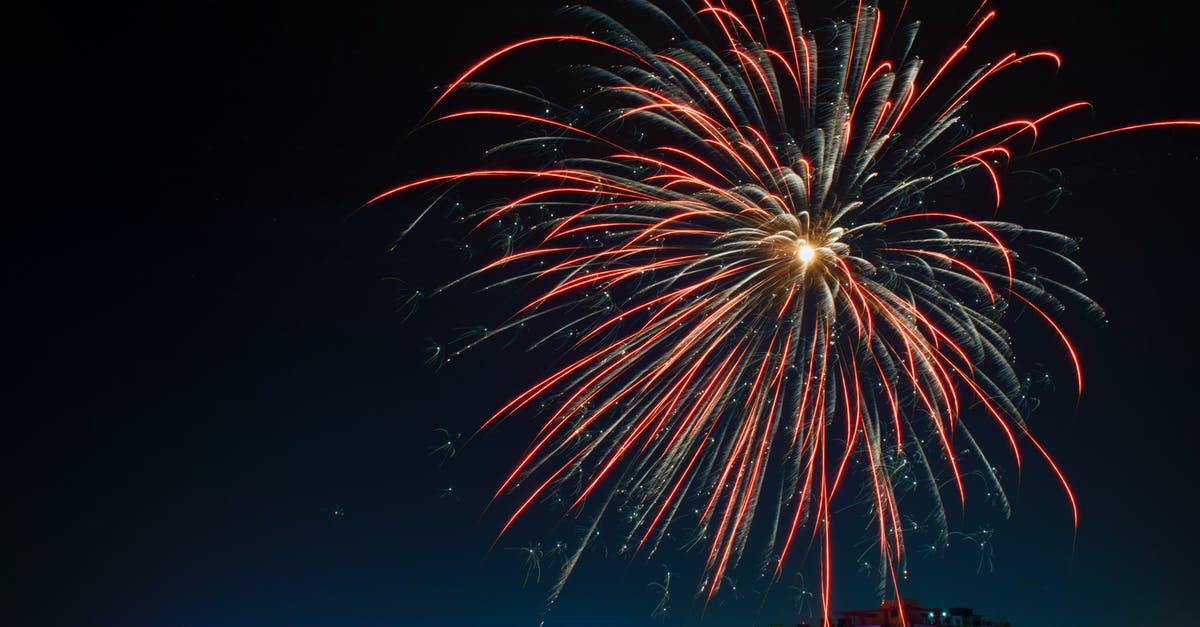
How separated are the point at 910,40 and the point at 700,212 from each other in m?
5.62

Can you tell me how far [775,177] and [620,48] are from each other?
448 centimetres

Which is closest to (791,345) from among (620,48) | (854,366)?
(854,366)

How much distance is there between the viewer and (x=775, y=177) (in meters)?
19.0

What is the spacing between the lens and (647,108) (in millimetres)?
18250

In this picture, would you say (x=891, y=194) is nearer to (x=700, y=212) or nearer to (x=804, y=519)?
(x=700, y=212)

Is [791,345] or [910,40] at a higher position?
[910,40]

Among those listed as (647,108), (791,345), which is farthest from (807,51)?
(791,345)

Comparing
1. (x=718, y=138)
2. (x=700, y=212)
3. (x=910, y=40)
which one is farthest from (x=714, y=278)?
(x=910, y=40)

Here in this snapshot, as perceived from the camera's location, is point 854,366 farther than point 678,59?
Yes

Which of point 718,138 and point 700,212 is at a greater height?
point 718,138

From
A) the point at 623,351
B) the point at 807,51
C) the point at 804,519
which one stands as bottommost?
the point at 804,519

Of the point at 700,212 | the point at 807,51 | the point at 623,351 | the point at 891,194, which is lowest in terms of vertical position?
the point at 623,351

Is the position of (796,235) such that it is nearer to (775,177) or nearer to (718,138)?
(775,177)

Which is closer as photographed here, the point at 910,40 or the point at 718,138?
the point at 910,40
